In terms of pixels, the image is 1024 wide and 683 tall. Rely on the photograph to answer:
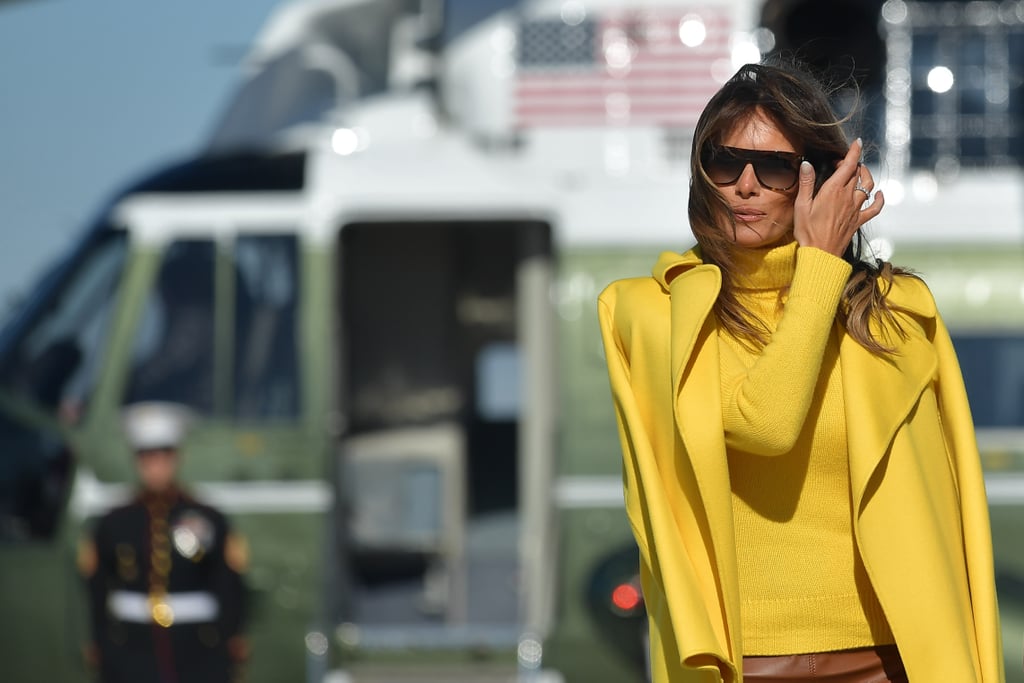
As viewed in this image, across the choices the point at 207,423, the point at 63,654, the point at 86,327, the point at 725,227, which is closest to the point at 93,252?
the point at 86,327

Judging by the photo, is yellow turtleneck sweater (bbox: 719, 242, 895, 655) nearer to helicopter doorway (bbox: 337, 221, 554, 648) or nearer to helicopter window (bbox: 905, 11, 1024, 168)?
helicopter doorway (bbox: 337, 221, 554, 648)

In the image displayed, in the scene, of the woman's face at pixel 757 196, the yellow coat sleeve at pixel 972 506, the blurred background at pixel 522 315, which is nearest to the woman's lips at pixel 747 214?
the woman's face at pixel 757 196

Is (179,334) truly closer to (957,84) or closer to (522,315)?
(522,315)

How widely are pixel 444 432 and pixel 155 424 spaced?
1545 millimetres

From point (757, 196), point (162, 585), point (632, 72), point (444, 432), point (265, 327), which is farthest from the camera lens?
point (444, 432)

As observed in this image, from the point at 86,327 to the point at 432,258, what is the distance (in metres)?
1.64

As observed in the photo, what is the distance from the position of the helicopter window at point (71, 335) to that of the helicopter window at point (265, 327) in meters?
0.46

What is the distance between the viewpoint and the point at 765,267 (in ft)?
5.95

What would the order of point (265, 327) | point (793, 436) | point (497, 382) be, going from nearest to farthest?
point (793, 436), point (265, 327), point (497, 382)

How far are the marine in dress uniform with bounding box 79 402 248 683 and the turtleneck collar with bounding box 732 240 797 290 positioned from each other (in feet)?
10.7

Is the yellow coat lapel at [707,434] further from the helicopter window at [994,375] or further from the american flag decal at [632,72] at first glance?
the american flag decal at [632,72]

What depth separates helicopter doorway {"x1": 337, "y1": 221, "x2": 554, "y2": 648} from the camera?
538cm

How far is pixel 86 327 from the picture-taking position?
5.03m

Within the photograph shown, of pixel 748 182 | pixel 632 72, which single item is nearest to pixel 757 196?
pixel 748 182
